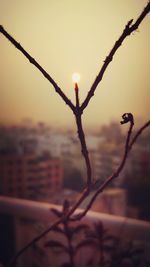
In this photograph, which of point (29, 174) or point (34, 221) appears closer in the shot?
point (34, 221)

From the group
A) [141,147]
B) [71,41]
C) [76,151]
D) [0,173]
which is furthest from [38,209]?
[0,173]

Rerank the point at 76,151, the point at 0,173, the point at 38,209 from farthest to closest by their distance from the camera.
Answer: the point at 0,173, the point at 76,151, the point at 38,209

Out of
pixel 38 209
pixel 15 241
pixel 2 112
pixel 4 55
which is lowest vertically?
pixel 15 241

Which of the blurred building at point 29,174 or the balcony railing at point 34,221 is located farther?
the blurred building at point 29,174

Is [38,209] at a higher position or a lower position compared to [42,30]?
lower

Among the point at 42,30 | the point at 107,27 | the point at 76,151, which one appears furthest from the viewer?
the point at 76,151

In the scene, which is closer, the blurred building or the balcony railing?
the balcony railing

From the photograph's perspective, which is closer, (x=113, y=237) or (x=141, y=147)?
(x=113, y=237)

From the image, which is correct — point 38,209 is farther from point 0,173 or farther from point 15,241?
point 0,173
